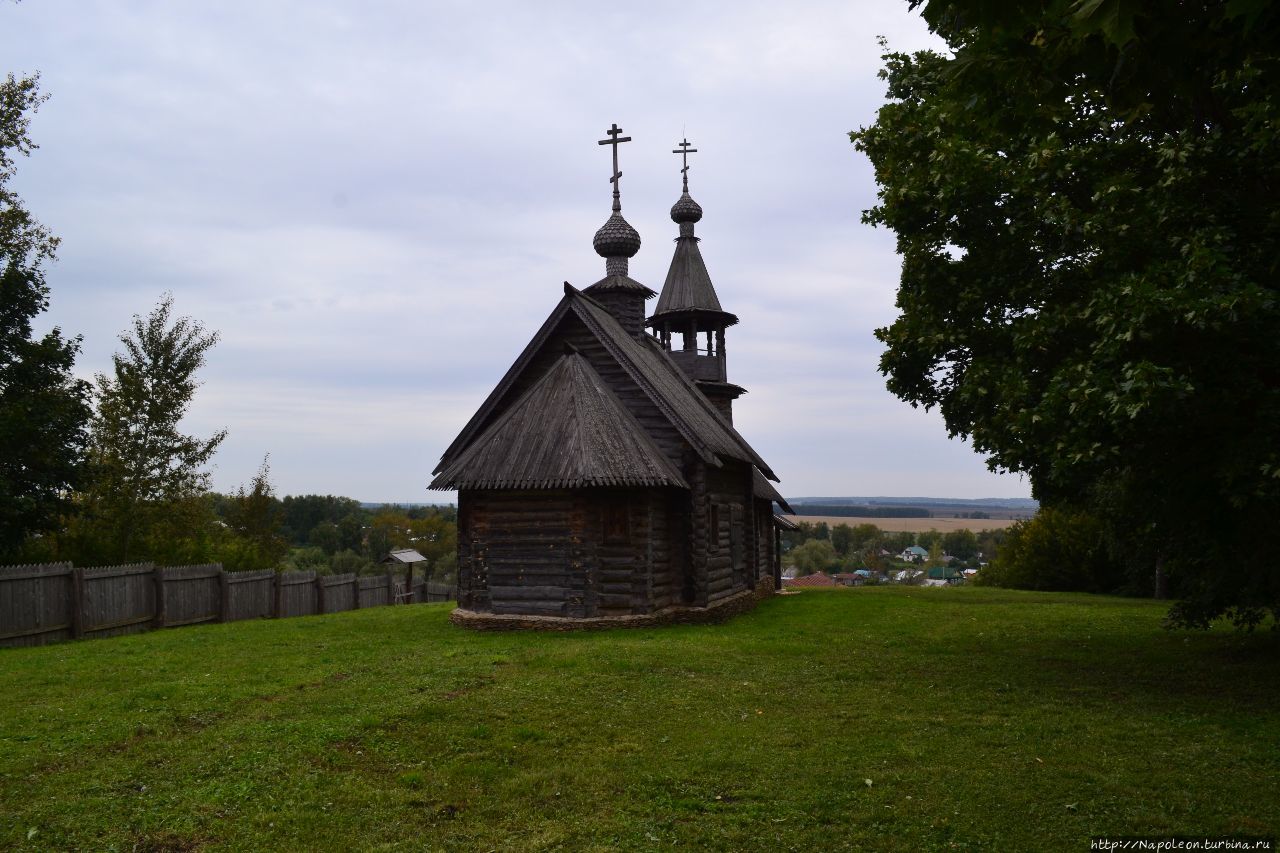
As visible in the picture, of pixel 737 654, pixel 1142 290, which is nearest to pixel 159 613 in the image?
pixel 737 654

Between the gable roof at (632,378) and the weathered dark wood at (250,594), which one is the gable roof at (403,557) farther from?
the gable roof at (632,378)

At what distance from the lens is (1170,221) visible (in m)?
11.0

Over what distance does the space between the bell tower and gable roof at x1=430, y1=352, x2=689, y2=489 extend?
11985mm

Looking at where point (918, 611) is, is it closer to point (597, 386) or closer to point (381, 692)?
point (597, 386)

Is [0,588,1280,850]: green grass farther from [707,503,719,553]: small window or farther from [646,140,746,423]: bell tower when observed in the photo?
[646,140,746,423]: bell tower

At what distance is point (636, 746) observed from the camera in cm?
965

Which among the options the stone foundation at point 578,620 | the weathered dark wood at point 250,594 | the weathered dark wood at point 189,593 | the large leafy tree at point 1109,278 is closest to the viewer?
the large leafy tree at point 1109,278

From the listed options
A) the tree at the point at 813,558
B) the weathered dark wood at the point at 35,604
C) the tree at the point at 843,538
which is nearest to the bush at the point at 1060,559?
the weathered dark wood at the point at 35,604

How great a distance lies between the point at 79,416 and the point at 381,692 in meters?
15.1

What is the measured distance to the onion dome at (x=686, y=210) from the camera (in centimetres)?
3459

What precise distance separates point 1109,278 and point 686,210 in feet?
79.5

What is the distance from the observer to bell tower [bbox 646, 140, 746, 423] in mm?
33188

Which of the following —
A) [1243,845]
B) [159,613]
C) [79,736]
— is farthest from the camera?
[159,613]

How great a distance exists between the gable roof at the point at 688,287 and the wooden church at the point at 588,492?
8379mm
